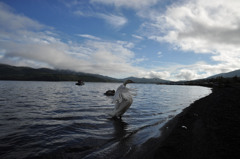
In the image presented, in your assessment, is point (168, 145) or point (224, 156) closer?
point (224, 156)

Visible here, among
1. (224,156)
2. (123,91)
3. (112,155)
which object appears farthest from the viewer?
(123,91)

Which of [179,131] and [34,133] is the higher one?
[179,131]

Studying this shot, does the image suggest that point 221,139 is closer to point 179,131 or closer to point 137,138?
point 179,131

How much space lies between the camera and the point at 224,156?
4516mm

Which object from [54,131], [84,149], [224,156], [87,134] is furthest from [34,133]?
[224,156]

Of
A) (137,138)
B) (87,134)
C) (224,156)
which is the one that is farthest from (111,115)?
(224,156)

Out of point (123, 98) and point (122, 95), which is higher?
point (122, 95)

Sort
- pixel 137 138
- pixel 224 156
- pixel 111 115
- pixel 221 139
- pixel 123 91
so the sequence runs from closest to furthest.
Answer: pixel 224 156 → pixel 221 139 → pixel 137 138 → pixel 123 91 → pixel 111 115

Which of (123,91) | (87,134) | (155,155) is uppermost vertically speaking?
(123,91)

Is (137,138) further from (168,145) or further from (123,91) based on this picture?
(123,91)

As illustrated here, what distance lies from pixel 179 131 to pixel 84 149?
4.79 meters

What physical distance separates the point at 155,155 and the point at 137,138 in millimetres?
2483

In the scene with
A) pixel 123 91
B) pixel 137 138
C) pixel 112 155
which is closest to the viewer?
pixel 112 155

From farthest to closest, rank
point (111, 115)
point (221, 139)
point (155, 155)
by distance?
1. point (111, 115)
2. point (221, 139)
3. point (155, 155)
